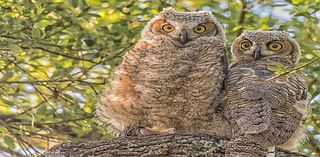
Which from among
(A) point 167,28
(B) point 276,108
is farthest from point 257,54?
(B) point 276,108

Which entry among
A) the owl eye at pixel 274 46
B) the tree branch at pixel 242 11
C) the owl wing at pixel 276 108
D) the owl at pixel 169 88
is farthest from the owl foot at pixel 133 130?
the tree branch at pixel 242 11

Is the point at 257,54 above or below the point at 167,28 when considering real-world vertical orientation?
below

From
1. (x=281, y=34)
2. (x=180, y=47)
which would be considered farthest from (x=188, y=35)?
(x=281, y=34)

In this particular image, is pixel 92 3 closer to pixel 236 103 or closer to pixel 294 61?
pixel 294 61

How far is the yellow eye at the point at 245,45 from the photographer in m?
5.52

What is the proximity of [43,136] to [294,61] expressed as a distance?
6.82ft

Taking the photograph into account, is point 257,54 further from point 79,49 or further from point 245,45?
point 79,49

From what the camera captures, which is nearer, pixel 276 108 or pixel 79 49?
pixel 276 108

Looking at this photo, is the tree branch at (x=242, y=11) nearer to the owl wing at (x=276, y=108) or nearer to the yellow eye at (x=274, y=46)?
the yellow eye at (x=274, y=46)

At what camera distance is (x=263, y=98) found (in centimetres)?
459

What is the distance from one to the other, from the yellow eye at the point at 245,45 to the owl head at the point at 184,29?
0.51ft

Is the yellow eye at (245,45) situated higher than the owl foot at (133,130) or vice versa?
the yellow eye at (245,45)

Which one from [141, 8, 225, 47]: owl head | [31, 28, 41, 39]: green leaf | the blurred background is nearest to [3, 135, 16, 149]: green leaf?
the blurred background

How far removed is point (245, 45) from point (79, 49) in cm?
164
